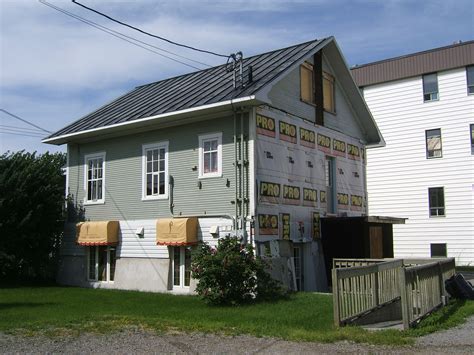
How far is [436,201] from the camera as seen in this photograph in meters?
29.2

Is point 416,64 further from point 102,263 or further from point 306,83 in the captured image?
point 102,263

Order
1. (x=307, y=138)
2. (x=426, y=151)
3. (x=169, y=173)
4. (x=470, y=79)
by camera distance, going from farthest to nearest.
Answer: (x=426, y=151) < (x=470, y=79) < (x=307, y=138) < (x=169, y=173)

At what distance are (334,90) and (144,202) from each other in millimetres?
8328

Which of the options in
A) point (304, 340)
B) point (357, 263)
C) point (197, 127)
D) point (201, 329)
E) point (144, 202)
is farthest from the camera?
point (144, 202)

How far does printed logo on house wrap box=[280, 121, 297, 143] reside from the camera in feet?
59.4

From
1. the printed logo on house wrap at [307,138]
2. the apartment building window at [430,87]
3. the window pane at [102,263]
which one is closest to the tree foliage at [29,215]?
the window pane at [102,263]

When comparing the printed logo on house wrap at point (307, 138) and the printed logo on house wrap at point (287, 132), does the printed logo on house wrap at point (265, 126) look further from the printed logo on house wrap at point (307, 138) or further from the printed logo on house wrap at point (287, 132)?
the printed logo on house wrap at point (307, 138)

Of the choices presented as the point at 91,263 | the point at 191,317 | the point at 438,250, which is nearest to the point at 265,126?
the point at 191,317

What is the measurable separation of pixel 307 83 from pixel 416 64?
42.2 ft

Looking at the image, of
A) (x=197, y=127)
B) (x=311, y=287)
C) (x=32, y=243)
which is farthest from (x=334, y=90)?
(x=32, y=243)

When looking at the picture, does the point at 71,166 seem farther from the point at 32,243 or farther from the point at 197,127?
the point at 197,127

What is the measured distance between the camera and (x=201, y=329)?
1066 centimetres

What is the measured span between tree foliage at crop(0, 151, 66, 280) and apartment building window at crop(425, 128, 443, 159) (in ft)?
60.4

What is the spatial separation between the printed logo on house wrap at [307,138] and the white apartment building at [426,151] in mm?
12107
